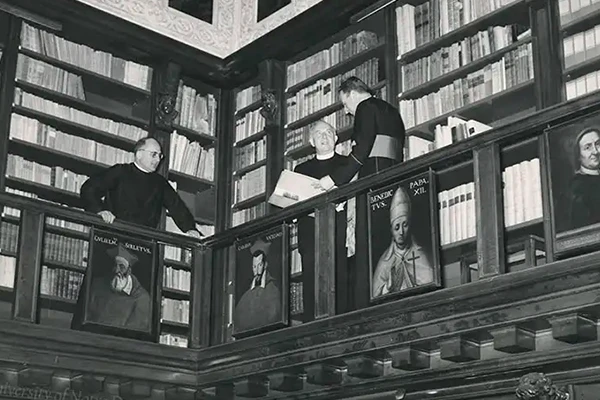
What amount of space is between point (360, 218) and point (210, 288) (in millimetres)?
1451

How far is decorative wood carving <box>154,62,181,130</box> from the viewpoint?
752 centimetres

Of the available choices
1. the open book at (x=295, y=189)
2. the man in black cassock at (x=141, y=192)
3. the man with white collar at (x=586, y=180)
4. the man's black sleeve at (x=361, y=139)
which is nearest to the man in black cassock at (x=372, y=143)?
the man's black sleeve at (x=361, y=139)

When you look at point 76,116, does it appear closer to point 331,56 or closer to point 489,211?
point 331,56

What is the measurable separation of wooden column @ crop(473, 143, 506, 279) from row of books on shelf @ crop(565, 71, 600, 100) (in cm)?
92

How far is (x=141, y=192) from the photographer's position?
686 centimetres

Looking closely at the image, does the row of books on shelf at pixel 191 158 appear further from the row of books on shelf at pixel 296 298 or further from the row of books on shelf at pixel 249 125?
the row of books on shelf at pixel 296 298

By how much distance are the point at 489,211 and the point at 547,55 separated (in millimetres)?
1330

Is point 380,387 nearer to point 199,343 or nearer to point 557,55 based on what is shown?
point 199,343

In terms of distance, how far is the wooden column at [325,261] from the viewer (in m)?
5.60

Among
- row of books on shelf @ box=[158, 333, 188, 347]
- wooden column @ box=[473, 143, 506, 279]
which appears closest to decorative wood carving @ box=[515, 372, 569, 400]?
wooden column @ box=[473, 143, 506, 279]

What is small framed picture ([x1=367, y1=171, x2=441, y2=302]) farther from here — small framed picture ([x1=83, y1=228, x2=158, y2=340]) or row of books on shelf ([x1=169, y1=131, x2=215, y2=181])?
row of books on shelf ([x1=169, y1=131, x2=215, y2=181])

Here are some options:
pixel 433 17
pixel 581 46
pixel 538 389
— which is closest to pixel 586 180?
pixel 538 389

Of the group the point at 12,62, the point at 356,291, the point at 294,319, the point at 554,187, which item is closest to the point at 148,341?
the point at 294,319

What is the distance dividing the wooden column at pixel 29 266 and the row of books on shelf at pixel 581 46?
10.2 feet
